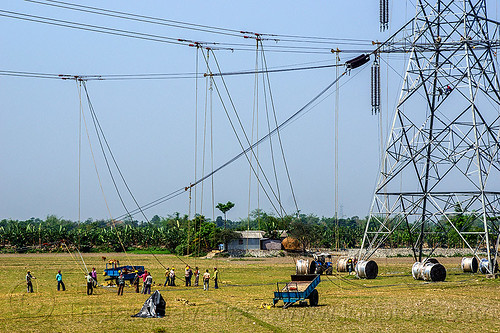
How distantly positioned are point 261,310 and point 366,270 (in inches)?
829

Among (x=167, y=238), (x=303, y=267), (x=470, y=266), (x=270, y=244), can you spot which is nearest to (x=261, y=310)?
(x=303, y=267)

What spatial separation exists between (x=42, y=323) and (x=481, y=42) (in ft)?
128

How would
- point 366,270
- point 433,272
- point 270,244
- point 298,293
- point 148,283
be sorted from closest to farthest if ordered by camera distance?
point 298,293 → point 148,283 → point 433,272 → point 366,270 → point 270,244

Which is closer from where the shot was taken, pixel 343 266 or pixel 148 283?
pixel 148 283

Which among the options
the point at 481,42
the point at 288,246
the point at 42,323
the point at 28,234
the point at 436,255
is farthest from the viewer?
the point at 28,234

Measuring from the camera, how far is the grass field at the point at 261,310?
26.1 m

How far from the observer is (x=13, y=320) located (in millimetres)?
28062

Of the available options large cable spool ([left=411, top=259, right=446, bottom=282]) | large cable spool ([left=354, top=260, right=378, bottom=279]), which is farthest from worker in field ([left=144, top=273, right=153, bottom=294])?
large cable spool ([left=411, top=259, right=446, bottom=282])

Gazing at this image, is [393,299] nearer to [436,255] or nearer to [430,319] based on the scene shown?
[430,319]

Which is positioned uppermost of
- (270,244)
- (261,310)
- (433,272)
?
(270,244)

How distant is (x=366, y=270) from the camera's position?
50156 mm

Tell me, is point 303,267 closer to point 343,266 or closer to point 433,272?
point 433,272

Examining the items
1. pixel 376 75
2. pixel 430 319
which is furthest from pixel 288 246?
pixel 430 319

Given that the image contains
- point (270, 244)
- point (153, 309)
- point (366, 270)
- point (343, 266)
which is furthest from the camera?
point (270, 244)
